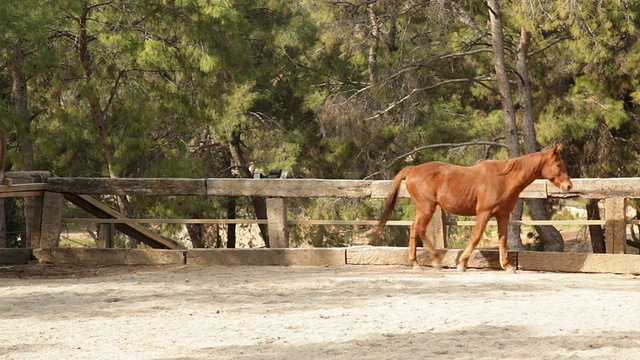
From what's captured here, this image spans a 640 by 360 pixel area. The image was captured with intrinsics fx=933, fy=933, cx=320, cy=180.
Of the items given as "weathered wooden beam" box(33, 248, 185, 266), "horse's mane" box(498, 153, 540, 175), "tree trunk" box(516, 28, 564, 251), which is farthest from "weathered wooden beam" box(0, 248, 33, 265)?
"tree trunk" box(516, 28, 564, 251)

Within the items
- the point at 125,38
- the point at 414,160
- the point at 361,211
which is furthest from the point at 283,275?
the point at 414,160

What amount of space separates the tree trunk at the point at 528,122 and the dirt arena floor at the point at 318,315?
783 cm

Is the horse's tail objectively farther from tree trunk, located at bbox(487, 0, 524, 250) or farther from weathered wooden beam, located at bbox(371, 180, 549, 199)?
tree trunk, located at bbox(487, 0, 524, 250)

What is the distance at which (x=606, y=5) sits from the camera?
638 inches

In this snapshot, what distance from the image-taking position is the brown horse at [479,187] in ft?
31.4

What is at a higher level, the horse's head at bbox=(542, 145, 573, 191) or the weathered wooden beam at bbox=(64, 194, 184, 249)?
the horse's head at bbox=(542, 145, 573, 191)

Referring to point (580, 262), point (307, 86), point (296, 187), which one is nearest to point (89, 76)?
point (296, 187)

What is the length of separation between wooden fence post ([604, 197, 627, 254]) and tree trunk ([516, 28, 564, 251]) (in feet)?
23.2

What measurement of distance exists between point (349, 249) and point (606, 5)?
26.7 feet

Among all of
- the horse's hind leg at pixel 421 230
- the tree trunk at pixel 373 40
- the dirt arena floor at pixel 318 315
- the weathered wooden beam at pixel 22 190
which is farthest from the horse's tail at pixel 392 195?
the tree trunk at pixel 373 40

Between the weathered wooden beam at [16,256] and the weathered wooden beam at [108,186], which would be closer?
the weathered wooden beam at [108,186]

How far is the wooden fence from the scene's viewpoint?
1001cm

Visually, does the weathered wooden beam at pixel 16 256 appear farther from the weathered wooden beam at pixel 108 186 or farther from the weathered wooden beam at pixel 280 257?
the weathered wooden beam at pixel 280 257

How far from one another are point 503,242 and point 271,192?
2.75 metres
